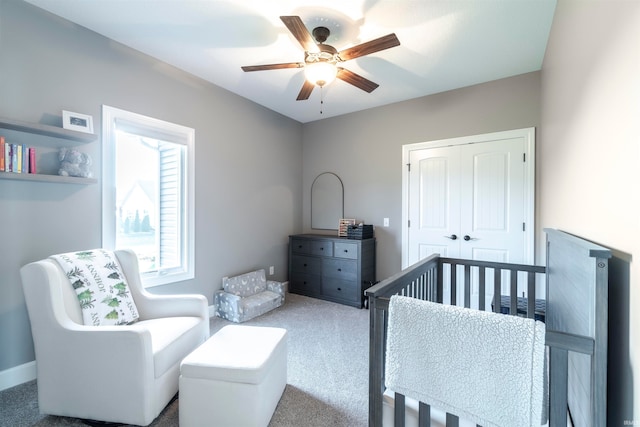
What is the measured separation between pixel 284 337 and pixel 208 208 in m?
1.88

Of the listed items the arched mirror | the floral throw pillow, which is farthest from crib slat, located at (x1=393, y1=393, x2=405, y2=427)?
the arched mirror

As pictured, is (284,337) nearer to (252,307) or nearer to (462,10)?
(252,307)

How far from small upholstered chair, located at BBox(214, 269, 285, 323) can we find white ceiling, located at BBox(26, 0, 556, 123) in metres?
2.28

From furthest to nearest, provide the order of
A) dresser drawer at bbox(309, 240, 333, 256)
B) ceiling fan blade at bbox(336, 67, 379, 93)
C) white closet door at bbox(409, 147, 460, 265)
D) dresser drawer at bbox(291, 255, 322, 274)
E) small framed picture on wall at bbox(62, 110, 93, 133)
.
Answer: dresser drawer at bbox(291, 255, 322, 274), dresser drawer at bbox(309, 240, 333, 256), white closet door at bbox(409, 147, 460, 265), ceiling fan blade at bbox(336, 67, 379, 93), small framed picture on wall at bbox(62, 110, 93, 133)

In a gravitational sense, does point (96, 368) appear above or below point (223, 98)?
below

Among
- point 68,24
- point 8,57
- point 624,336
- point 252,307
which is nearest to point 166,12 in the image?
point 68,24

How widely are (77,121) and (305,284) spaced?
3.01 metres

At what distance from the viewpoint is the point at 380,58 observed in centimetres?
258

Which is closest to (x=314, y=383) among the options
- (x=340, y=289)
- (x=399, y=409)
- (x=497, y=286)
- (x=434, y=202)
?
(x=399, y=409)

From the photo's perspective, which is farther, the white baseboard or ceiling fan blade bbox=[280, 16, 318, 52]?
the white baseboard

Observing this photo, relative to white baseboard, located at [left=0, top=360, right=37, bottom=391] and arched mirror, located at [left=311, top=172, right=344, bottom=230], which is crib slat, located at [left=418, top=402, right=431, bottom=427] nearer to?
white baseboard, located at [left=0, top=360, right=37, bottom=391]

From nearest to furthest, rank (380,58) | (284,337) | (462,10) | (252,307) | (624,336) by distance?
(624,336) → (284,337) → (462,10) → (380,58) → (252,307)

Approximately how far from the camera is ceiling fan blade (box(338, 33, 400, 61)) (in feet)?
5.79

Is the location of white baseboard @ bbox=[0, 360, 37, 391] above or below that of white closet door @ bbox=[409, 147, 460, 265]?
below
